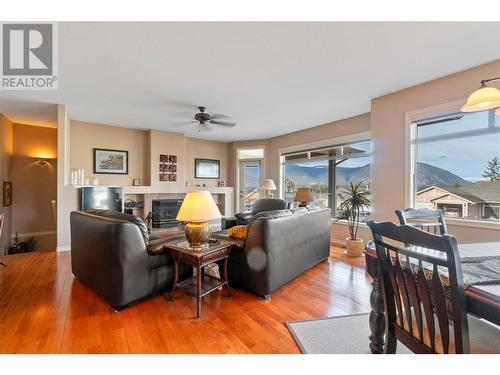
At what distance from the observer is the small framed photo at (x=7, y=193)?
4.66 meters

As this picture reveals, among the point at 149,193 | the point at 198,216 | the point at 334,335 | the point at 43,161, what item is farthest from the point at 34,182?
the point at 334,335

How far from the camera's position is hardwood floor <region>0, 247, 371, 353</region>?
68.9 inches

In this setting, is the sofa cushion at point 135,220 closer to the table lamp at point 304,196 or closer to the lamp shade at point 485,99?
the lamp shade at point 485,99

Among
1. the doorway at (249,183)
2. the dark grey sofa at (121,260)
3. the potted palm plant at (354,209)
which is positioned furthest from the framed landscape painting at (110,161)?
the potted palm plant at (354,209)

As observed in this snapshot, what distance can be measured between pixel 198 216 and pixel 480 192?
11.1ft

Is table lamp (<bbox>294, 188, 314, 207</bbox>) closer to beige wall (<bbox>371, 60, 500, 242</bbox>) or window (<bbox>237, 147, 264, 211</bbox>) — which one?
beige wall (<bbox>371, 60, 500, 242</bbox>)

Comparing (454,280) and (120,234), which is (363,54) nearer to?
(454,280)

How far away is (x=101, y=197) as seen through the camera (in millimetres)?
4863

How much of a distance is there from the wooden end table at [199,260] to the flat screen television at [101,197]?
303 cm

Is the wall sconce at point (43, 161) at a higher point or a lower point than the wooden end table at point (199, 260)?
higher

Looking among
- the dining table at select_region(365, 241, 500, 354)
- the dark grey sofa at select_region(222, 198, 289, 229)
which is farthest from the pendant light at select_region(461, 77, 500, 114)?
the dark grey sofa at select_region(222, 198, 289, 229)

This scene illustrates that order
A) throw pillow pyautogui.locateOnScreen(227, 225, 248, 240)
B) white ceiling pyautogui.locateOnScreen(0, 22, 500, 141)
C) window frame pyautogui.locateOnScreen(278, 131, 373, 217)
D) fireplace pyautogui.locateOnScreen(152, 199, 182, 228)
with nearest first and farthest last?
white ceiling pyautogui.locateOnScreen(0, 22, 500, 141), throw pillow pyautogui.locateOnScreen(227, 225, 248, 240), window frame pyautogui.locateOnScreen(278, 131, 373, 217), fireplace pyautogui.locateOnScreen(152, 199, 182, 228)

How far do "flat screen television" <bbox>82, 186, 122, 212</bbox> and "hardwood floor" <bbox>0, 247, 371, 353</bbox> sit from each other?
68.6 inches
